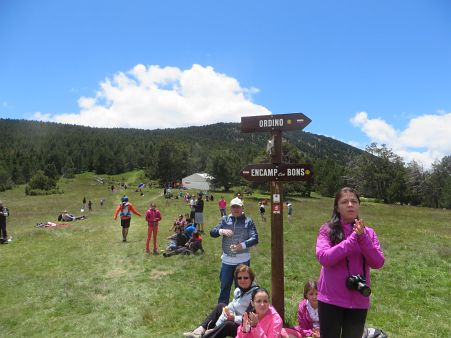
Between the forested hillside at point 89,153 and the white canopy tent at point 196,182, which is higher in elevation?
the forested hillside at point 89,153

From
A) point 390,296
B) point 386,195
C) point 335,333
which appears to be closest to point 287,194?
point 386,195

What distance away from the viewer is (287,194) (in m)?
75.6

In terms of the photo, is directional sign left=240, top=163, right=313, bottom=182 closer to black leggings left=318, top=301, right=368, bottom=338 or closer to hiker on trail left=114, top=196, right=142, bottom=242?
black leggings left=318, top=301, right=368, bottom=338

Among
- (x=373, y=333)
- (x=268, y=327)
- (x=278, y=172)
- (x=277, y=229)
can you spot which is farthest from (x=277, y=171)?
(x=373, y=333)

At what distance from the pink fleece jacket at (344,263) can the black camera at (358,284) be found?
0.28 ft

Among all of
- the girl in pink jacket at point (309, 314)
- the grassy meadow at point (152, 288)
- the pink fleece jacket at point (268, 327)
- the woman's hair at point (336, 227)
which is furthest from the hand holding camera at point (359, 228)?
the grassy meadow at point (152, 288)

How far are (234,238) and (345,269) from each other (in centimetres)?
323

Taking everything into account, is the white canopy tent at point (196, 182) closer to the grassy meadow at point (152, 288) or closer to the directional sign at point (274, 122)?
the grassy meadow at point (152, 288)

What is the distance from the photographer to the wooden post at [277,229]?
616 cm

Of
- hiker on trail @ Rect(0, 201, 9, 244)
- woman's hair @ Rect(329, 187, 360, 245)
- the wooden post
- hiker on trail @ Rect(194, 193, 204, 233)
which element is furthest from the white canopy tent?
woman's hair @ Rect(329, 187, 360, 245)

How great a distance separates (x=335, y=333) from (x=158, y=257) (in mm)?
10593

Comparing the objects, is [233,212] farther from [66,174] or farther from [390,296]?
[66,174]

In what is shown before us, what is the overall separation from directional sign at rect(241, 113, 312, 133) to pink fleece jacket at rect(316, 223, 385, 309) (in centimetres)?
260

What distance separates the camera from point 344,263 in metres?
3.66
